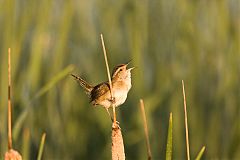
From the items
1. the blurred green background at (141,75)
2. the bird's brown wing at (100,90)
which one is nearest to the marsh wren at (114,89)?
the bird's brown wing at (100,90)

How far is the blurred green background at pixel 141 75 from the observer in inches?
131

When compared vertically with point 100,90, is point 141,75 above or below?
above

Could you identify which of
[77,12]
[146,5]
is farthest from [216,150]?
[77,12]

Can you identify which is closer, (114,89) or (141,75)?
(114,89)

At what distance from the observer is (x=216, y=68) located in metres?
3.56

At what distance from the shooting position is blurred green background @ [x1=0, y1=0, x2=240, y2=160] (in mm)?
3328

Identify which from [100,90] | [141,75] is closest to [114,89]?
[100,90]

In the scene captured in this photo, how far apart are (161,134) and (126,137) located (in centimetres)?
22

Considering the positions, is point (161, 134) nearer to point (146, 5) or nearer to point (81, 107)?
point (81, 107)

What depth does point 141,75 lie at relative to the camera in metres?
3.32

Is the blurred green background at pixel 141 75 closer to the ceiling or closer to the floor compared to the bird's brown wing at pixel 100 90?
closer to the ceiling

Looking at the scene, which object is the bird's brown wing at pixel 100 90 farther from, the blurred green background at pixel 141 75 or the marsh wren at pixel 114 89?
the blurred green background at pixel 141 75

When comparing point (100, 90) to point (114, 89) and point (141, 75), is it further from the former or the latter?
point (141, 75)

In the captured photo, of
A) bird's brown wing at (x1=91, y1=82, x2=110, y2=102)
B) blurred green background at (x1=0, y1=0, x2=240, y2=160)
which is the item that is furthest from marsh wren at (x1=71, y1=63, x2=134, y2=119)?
blurred green background at (x1=0, y1=0, x2=240, y2=160)
